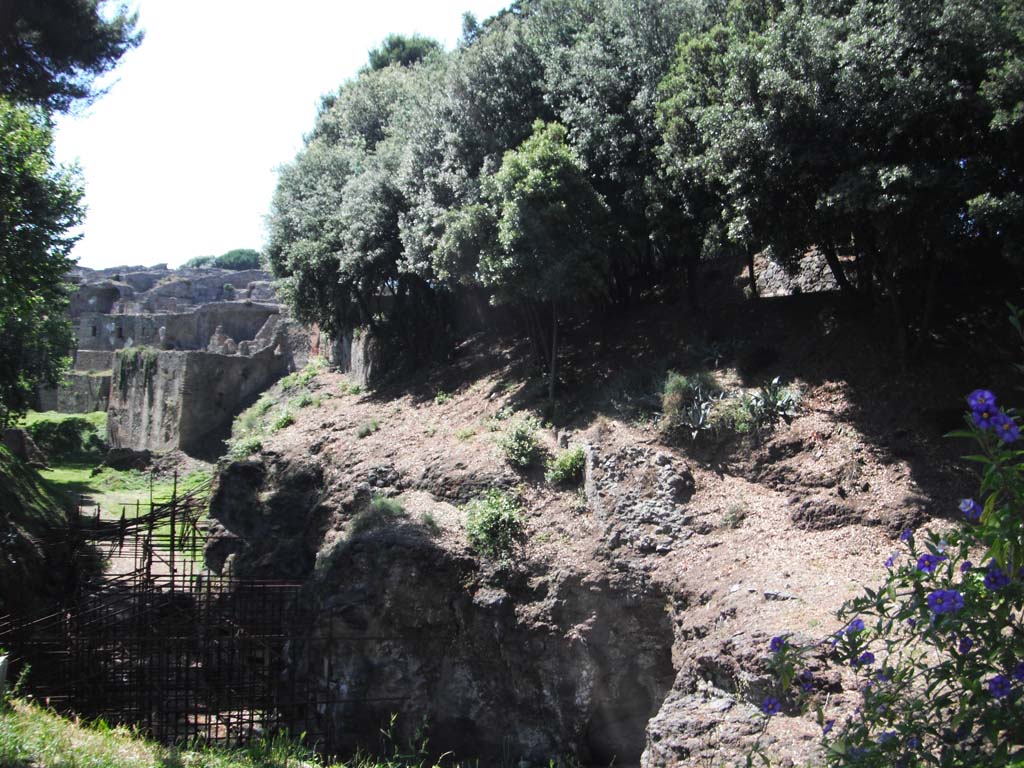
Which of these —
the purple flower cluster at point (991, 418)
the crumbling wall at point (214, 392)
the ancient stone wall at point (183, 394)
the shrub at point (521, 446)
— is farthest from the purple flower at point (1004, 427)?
the crumbling wall at point (214, 392)

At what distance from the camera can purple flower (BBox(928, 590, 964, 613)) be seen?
432cm

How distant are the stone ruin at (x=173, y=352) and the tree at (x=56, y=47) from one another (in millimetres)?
12405

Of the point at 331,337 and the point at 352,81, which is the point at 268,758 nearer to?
the point at 331,337

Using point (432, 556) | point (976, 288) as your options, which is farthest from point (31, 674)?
point (976, 288)

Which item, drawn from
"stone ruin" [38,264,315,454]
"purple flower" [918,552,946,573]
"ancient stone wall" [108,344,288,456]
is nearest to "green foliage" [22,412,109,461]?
"stone ruin" [38,264,315,454]

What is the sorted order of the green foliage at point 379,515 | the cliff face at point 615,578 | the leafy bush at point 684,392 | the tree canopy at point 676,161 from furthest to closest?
the green foliage at point 379,515, the leafy bush at point 684,392, the tree canopy at point 676,161, the cliff face at point 615,578

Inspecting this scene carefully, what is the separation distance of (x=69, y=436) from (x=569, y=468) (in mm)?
28696

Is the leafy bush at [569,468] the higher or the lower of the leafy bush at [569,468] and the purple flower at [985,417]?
the lower

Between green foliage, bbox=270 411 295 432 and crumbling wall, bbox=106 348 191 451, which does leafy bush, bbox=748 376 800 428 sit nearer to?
green foliage, bbox=270 411 295 432

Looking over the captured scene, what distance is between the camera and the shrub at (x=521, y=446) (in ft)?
51.8

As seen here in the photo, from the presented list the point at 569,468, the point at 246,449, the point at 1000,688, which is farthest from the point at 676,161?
the point at 246,449

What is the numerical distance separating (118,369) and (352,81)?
1395 cm

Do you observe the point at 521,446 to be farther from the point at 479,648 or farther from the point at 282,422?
the point at 282,422

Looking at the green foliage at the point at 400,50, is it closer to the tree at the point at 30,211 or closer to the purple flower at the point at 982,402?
the tree at the point at 30,211
